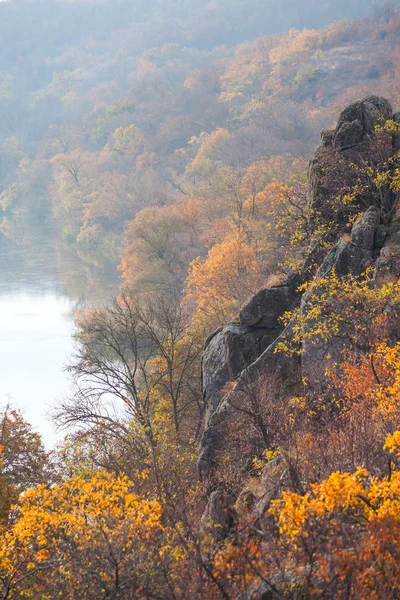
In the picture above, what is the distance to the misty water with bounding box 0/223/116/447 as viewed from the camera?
4272 cm

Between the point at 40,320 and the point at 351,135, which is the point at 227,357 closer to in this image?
the point at 351,135

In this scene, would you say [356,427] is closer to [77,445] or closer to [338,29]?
[77,445]

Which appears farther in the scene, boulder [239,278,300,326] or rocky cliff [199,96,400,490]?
boulder [239,278,300,326]

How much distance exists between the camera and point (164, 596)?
8.04 metres

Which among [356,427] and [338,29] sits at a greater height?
[338,29]

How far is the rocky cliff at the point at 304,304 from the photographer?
1825cm

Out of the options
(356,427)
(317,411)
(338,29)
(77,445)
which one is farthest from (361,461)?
(338,29)

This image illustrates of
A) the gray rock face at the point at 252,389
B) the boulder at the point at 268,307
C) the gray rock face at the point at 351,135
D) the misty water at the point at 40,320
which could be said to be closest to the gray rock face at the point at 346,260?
the gray rock face at the point at 252,389

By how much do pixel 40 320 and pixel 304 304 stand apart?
41956 millimetres

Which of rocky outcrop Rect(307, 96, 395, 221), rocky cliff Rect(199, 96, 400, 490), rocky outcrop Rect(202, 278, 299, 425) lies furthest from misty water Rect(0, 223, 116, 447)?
rocky outcrop Rect(307, 96, 395, 221)

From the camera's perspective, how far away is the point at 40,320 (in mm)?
56625

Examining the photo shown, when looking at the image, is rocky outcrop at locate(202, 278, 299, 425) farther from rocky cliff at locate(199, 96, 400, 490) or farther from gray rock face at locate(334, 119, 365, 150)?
gray rock face at locate(334, 119, 365, 150)

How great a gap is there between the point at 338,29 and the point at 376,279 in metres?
134

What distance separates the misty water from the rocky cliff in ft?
38.4
